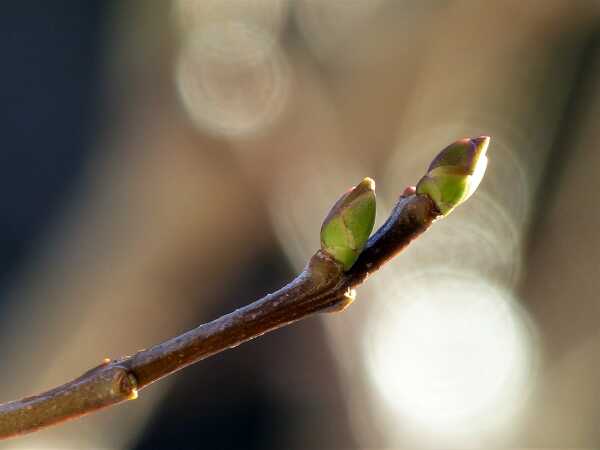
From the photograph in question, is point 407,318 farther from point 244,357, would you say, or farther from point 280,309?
point 280,309

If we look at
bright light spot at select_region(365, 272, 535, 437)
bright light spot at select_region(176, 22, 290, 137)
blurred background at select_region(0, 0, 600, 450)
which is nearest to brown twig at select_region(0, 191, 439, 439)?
blurred background at select_region(0, 0, 600, 450)

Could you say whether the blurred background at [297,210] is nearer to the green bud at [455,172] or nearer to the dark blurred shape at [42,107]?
the dark blurred shape at [42,107]

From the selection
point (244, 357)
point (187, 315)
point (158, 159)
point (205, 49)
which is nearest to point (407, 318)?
point (244, 357)

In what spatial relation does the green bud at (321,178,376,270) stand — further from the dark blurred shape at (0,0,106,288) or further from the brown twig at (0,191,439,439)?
the dark blurred shape at (0,0,106,288)

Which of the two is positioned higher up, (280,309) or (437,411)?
(437,411)

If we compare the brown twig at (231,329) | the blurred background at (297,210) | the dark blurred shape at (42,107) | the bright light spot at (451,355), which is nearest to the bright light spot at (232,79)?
the blurred background at (297,210)

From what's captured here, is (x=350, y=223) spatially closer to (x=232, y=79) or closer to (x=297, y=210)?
(x=297, y=210)
